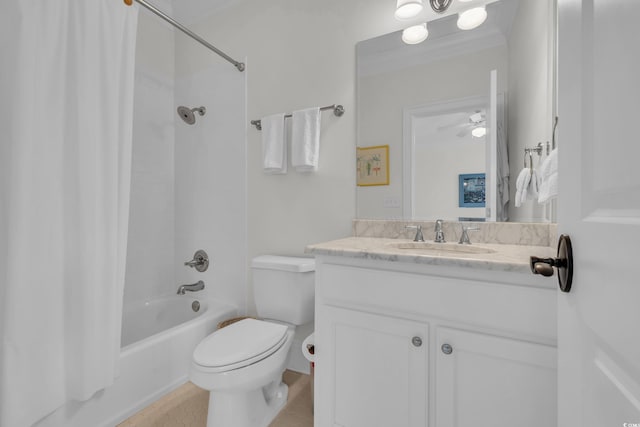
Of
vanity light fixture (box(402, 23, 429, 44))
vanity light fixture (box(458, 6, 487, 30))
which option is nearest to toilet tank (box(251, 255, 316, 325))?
vanity light fixture (box(402, 23, 429, 44))

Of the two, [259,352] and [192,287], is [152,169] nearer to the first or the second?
[192,287]

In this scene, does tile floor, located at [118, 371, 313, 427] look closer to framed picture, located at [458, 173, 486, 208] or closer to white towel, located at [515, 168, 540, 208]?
framed picture, located at [458, 173, 486, 208]

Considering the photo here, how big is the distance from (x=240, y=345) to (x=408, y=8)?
175cm

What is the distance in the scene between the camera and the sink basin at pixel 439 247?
1.15m

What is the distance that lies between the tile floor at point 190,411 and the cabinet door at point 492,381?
2.55ft

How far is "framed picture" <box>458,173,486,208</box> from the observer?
1310 millimetres

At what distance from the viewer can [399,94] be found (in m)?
1.49

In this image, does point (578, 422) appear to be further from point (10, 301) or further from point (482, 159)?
point (10, 301)

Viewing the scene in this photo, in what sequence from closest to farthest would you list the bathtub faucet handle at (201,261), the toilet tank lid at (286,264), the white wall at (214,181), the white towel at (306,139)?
the toilet tank lid at (286,264), the white towel at (306,139), the white wall at (214,181), the bathtub faucet handle at (201,261)

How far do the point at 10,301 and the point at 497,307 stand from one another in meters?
1.49

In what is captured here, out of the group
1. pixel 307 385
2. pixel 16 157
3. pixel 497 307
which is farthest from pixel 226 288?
pixel 497 307

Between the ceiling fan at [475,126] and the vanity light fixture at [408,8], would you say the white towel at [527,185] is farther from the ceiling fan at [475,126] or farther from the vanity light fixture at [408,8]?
the vanity light fixture at [408,8]

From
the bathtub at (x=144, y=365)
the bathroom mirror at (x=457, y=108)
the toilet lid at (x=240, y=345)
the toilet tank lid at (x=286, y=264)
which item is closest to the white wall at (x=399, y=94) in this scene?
the bathroom mirror at (x=457, y=108)

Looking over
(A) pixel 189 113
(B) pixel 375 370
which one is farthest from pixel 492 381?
(A) pixel 189 113
